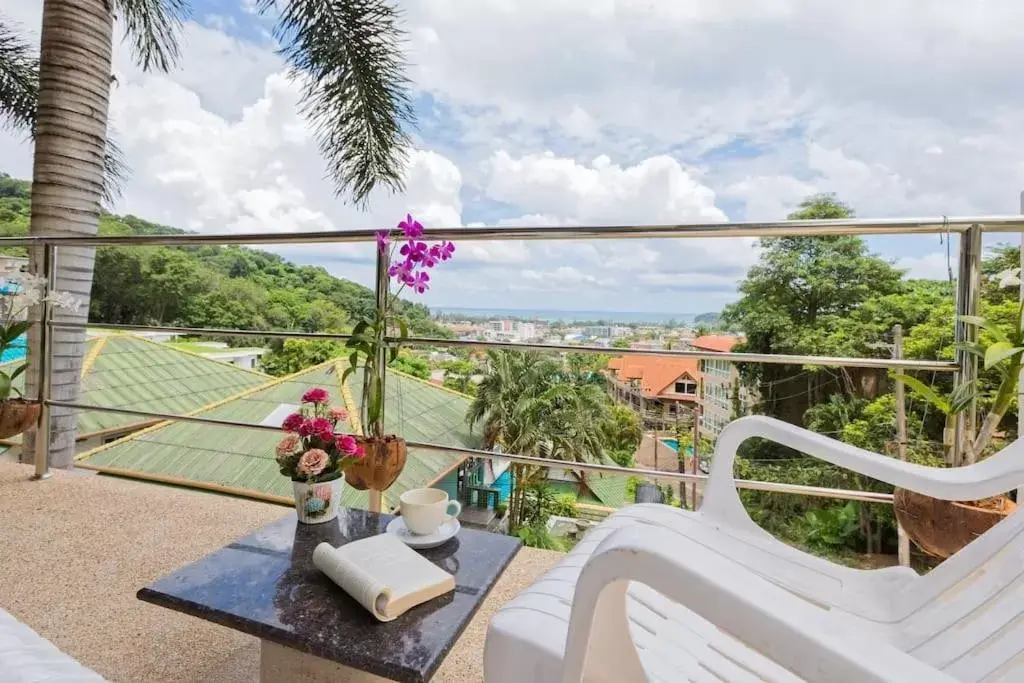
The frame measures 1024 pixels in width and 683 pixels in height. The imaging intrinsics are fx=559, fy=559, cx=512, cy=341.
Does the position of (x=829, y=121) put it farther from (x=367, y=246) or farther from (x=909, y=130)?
(x=367, y=246)

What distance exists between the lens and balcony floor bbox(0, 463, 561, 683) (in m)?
1.25

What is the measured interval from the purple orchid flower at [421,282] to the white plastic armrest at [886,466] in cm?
102

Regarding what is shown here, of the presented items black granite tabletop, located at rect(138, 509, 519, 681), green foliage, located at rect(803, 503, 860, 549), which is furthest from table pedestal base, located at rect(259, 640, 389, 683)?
green foliage, located at rect(803, 503, 860, 549)

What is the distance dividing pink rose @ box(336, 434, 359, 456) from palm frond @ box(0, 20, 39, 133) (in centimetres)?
633

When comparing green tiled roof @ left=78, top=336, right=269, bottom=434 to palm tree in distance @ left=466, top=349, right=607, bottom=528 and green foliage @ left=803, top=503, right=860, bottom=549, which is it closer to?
palm tree in distance @ left=466, top=349, right=607, bottom=528

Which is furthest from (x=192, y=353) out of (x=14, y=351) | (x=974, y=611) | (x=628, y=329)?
(x=974, y=611)

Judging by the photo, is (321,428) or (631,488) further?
(631,488)

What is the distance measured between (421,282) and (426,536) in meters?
0.83

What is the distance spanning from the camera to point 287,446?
125cm

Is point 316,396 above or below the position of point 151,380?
above

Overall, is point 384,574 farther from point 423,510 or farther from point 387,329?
point 387,329

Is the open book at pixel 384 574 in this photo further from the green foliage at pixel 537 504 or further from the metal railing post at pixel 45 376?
the green foliage at pixel 537 504

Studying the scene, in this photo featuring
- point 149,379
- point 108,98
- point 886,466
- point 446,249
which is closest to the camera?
point 886,466

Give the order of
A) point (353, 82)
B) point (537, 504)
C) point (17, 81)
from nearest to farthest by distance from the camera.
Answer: point (353, 82) < point (17, 81) < point (537, 504)
